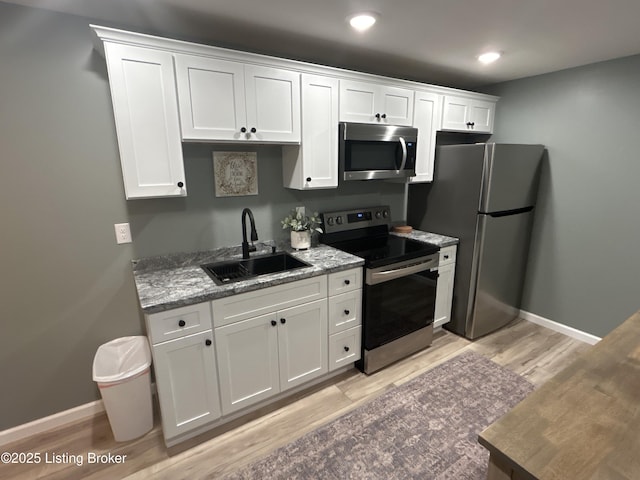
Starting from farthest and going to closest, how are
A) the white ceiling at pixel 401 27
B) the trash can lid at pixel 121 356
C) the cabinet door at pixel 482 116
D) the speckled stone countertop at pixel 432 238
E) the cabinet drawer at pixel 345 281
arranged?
the cabinet door at pixel 482 116 → the speckled stone countertop at pixel 432 238 → the cabinet drawer at pixel 345 281 → the trash can lid at pixel 121 356 → the white ceiling at pixel 401 27

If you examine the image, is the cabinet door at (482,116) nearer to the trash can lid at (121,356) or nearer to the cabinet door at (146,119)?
the cabinet door at (146,119)

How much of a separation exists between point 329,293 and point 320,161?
38.2 inches

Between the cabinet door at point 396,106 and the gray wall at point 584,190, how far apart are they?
1.34 m

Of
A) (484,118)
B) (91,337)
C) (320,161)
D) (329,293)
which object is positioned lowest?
(91,337)

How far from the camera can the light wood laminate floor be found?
71.0 inches

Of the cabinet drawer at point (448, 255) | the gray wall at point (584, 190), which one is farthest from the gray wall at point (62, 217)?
the gray wall at point (584, 190)

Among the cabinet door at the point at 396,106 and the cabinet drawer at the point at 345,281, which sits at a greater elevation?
the cabinet door at the point at 396,106

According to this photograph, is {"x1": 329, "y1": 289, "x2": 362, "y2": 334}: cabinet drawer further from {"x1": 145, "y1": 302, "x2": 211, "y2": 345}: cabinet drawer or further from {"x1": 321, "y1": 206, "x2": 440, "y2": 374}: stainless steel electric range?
{"x1": 145, "y1": 302, "x2": 211, "y2": 345}: cabinet drawer

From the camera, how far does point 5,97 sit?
5.63 feet

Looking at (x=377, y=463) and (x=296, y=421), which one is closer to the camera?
(x=377, y=463)

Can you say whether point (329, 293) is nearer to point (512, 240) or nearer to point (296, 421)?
point (296, 421)

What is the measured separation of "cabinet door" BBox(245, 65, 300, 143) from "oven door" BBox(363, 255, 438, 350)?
1158 millimetres

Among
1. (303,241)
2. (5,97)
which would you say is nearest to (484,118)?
(303,241)

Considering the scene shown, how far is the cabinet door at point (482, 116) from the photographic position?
3195 millimetres
